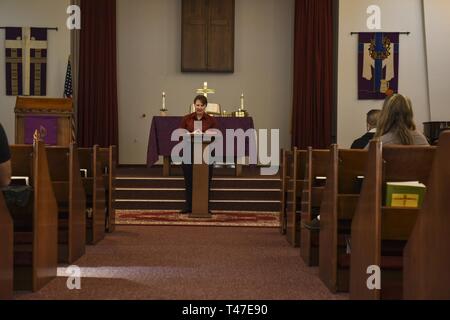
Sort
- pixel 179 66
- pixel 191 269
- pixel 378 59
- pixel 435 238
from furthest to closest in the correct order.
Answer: pixel 179 66 → pixel 378 59 → pixel 191 269 → pixel 435 238

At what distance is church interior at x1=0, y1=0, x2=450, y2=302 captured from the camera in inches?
123

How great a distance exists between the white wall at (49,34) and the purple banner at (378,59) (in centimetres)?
493

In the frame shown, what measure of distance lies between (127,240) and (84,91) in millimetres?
6198

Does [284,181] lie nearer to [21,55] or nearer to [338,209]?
[338,209]

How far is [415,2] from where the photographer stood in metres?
10.7

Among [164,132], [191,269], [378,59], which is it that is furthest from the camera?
[378,59]

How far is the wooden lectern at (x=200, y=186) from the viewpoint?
7.01m

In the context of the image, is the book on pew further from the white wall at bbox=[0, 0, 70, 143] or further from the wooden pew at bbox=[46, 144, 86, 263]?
the white wall at bbox=[0, 0, 70, 143]

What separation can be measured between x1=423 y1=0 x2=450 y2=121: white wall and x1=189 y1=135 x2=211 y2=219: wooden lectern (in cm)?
513

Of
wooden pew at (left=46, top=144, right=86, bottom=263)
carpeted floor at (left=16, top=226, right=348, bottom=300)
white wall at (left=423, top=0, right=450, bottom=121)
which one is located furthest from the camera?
white wall at (left=423, top=0, right=450, bottom=121)

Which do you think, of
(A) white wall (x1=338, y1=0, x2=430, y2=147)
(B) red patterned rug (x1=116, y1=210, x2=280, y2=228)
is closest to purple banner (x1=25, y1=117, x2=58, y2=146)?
(B) red patterned rug (x1=116, y1=210, x2=280, y2=228)

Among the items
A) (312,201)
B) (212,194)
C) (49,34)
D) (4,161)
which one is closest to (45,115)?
A: (49,34)

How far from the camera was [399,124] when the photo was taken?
3.79 m

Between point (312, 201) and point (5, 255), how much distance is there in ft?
7.76
